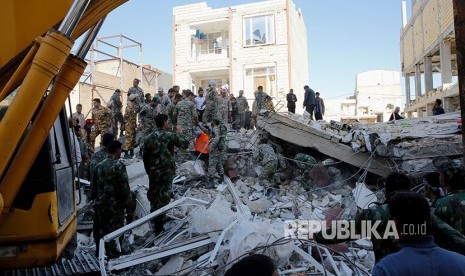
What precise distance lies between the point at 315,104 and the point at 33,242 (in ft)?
44.0

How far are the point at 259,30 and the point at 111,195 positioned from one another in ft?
74.0

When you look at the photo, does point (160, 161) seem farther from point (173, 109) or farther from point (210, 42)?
point (210, 42)

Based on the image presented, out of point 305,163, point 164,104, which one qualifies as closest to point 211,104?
point 164,104

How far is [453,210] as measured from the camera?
2.83 metres

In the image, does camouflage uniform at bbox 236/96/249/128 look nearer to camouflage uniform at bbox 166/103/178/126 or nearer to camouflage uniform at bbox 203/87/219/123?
camouflage uniform at bbox 203/87/219/123

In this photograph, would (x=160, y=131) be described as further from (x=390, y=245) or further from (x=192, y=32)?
(x=192, y=32)

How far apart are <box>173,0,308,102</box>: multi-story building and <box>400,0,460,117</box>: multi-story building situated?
25.1ft

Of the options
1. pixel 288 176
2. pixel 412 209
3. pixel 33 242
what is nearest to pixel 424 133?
pixel 288 176

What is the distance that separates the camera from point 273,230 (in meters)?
4.48

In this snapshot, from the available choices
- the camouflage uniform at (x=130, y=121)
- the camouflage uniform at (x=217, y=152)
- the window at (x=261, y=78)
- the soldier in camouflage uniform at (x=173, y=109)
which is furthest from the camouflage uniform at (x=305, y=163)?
the window at (x=261, y=78)

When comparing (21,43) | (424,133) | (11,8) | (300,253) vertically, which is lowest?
(300,253)

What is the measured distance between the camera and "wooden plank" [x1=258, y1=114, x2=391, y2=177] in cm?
A: 891

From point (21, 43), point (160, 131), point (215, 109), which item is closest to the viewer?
point (21, 43)

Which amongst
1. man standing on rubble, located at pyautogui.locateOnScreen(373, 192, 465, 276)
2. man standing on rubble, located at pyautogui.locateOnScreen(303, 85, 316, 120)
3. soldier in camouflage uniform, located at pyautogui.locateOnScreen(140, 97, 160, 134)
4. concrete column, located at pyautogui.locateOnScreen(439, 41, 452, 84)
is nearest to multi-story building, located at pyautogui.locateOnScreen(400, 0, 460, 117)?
concrete column, located at pyautogui.locateOnScreen(439, 41, 452, 84)
